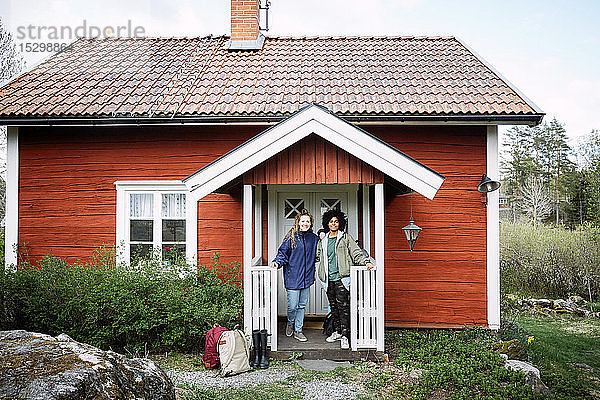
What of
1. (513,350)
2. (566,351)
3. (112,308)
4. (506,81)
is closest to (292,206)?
(112,308)

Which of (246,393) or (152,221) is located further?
(152,221)

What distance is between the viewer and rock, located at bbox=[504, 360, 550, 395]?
19.4ft

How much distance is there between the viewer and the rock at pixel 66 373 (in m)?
3.06

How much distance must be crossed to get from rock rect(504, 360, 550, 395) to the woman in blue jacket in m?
2.68

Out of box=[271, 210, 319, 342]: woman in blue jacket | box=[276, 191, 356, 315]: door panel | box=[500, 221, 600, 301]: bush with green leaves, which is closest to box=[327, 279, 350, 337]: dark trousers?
box=[271, 210, 319, 342]: woman in blue jacket

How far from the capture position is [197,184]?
21.3 ft

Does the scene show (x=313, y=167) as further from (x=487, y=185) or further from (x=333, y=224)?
(x=487, y=185)

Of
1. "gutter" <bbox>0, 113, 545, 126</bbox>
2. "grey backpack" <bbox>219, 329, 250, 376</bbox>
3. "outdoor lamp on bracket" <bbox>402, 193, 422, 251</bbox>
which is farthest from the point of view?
"gutter" <bbox>0, 113, 545, 126</bbox>

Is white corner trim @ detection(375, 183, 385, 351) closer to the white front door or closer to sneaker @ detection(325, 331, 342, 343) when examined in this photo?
sneaker @ detection(325, 331, 342, 343)

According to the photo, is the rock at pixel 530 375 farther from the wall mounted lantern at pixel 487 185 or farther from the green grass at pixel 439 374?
the wall mounted lantern at pixel 487 185

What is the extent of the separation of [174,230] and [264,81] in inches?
127

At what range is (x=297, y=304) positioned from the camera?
7086mm

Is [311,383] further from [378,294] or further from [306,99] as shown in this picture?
[306,99]

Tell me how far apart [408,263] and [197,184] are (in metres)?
3.97
